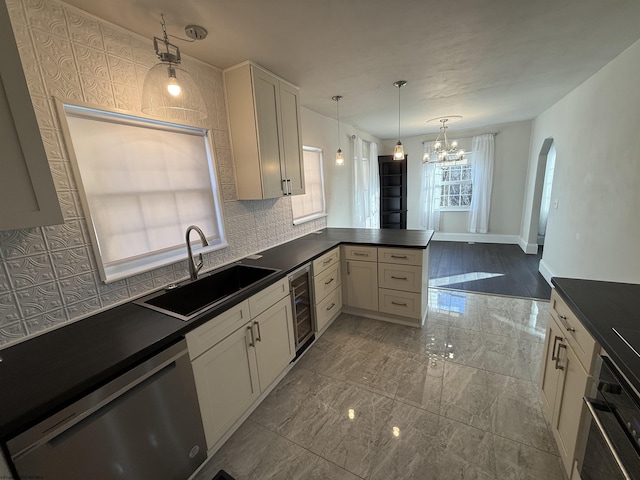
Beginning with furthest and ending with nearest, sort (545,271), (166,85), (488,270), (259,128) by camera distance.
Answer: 1. (488,270)
2. (545,271)
3. (259,128)
4. (166,85)

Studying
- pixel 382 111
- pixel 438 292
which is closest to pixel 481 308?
pixel 438 292

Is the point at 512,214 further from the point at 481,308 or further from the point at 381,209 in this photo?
the point at 481,308

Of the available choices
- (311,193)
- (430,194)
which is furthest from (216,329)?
(430,194)

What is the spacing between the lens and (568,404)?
1.28m

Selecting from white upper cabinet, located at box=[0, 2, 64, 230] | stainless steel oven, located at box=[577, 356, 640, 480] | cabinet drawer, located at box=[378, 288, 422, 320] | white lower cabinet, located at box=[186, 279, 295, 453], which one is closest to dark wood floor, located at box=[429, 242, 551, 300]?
cabinet drawer, located at box=[378, 288, 422, 320]

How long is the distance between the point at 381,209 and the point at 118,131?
20.1 ft

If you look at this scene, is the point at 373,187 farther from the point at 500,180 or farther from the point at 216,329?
the point at 216,329

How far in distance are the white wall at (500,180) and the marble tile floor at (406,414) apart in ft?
12.7

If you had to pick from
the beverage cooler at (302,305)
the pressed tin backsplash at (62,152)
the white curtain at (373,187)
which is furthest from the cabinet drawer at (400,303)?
the white curtain at (373,187)

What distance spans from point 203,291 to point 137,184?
856 mm

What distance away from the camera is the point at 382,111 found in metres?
3.79

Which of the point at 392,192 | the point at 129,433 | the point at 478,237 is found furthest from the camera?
the point at 392,192

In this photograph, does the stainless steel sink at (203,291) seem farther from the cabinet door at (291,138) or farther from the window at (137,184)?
the cabinet door at (291,138)

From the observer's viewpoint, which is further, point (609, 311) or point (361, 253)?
point (361, 253)
